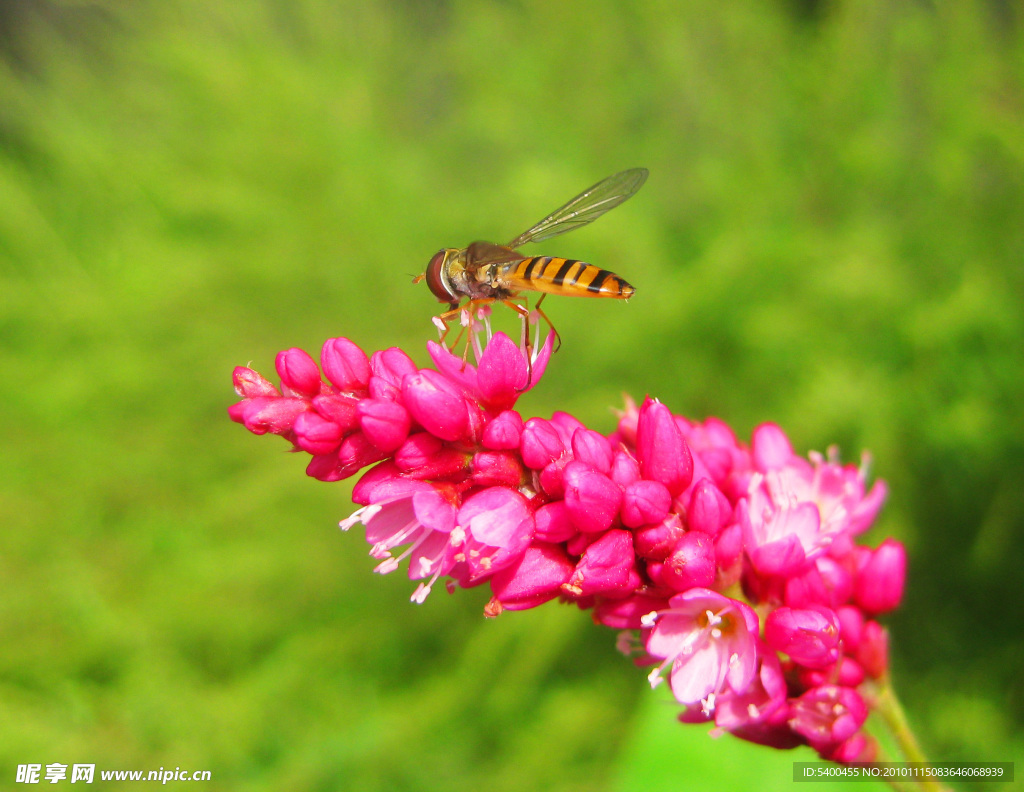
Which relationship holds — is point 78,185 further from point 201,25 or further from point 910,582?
point 910,582

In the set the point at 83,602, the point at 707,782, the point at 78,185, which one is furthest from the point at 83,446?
the point at 707,782

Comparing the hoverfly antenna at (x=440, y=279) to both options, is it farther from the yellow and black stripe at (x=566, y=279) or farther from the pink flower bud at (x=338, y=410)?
the pink flower bud at (x=338, y=410)

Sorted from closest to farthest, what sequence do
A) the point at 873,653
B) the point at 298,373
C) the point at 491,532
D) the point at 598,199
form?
the point at 491,532, the point at 298,373, the point at 873,653, the point at 598,199

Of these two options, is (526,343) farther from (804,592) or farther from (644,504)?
(804,592)

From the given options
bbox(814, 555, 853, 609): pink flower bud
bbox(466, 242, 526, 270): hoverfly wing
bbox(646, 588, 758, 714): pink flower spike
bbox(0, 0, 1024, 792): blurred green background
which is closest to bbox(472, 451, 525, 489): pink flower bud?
bbox(646, 588, 758, 714): pink flower spike

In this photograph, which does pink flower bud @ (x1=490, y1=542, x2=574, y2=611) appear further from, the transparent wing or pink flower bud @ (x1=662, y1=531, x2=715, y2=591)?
the transparent wing

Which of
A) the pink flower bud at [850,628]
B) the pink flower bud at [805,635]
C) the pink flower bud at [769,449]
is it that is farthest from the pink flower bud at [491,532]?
the pink flower bud at [850,628]

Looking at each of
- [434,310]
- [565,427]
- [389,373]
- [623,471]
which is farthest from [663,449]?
[434,310]
